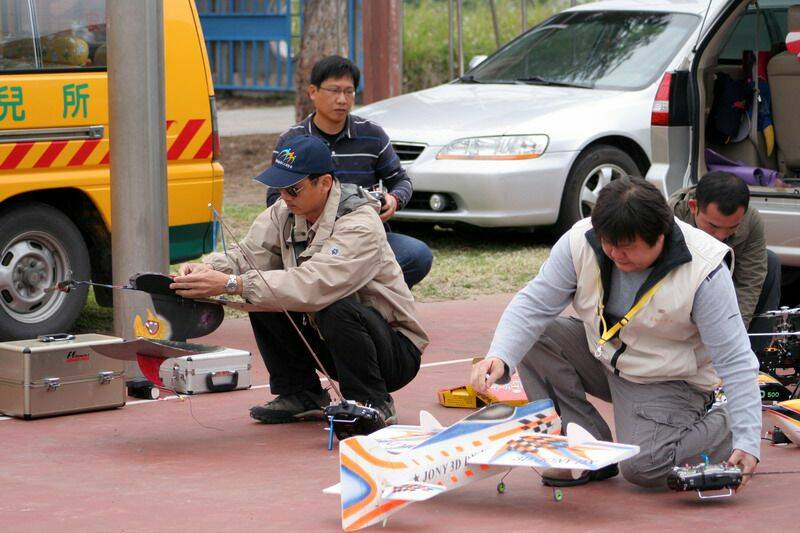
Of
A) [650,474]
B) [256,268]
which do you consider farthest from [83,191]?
[650,474]

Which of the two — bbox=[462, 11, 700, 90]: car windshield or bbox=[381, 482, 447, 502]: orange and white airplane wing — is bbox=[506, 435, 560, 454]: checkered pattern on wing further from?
bbox=[462, 11, 700, 90]: car windshield

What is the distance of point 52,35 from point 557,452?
407 cm

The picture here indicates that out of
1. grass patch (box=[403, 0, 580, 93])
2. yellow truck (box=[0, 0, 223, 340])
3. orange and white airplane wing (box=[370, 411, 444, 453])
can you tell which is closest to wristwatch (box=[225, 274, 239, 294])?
orange and white airplane wing (box=[370, 411, 444, 453])

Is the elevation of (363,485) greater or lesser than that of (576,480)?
greater

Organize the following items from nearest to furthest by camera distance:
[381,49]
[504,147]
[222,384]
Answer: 1. [222,384]
2. [504,147]
3. [381,49]

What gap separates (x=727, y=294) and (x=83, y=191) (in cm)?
393

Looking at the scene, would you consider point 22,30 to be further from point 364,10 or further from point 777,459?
point 364,10

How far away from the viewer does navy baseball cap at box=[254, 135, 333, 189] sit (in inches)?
209

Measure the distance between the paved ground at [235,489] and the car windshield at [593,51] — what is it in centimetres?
532

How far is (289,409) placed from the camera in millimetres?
5828

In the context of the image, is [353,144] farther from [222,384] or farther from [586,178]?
[586,178]

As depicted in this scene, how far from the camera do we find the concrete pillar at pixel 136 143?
626 centimetres

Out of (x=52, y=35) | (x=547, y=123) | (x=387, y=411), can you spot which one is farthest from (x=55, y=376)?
(x=547, y=123)

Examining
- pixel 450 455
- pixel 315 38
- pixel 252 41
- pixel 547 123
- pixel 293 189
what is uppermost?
pixel 315 38
